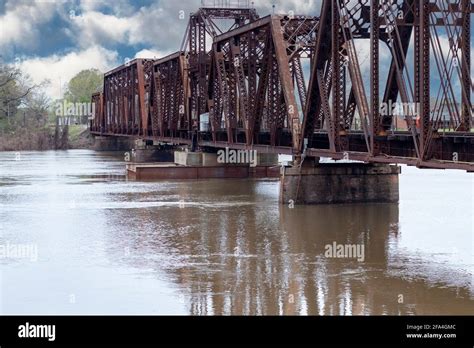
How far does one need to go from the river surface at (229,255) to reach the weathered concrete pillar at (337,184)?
2.32 feet

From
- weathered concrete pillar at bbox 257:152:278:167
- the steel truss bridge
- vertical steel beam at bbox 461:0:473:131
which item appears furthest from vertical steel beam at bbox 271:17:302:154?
weathered concrete pillar at bbox 257:152:278:167

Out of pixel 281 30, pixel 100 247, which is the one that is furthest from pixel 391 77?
pixel 100 247

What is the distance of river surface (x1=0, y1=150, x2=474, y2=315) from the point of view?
24625 mm

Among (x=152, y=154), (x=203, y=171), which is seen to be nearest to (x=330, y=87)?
(x=203, y=171)

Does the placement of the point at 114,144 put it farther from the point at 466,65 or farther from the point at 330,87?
the point at 466,65

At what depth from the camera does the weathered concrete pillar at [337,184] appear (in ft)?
149

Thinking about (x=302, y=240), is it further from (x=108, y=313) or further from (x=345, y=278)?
(x=108, y=313)

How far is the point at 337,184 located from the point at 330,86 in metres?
4.59

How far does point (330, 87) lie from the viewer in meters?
46.7

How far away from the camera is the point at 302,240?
35.8 meters

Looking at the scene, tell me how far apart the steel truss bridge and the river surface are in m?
3.12

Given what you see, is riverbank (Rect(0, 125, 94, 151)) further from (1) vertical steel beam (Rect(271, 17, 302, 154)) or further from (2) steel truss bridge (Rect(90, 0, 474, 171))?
(1) vertical steel beam (Rect(271, 17, 302, 154))

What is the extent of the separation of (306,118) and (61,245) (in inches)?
605

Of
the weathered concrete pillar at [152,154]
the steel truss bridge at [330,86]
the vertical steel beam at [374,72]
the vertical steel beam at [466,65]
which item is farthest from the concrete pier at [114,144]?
the vertical steel beam at [466,65]
